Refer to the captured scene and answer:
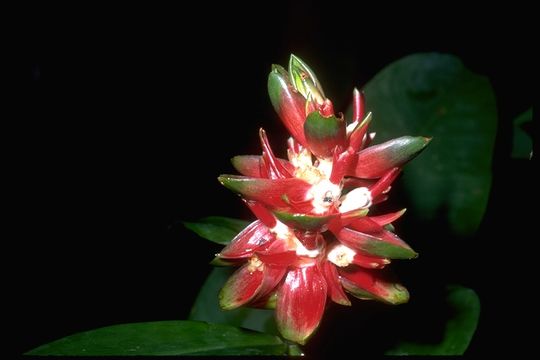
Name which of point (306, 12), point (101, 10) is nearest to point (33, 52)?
point (101, 10)

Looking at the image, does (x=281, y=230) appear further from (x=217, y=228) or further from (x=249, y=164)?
(x=217, y=228)

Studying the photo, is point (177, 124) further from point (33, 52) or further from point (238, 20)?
point (33, 52)

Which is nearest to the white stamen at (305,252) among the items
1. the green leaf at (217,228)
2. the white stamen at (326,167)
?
the white stamen at (326,167)

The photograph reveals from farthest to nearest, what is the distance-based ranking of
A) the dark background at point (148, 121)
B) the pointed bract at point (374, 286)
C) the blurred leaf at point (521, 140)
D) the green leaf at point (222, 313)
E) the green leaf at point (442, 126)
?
1. the dark background at point (148, 121)
2. the blurred leaf at point (521, 140)
3. the green leaf at point (442, 126)
4. the green leaf at point (222, 313)
5. the pointed bract at point (374, 286)

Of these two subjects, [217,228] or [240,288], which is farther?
[217,228]

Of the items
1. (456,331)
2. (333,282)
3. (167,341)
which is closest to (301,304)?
(333,282)

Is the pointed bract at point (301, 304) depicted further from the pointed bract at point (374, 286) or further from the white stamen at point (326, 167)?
the white stamen at point (326, 167)
